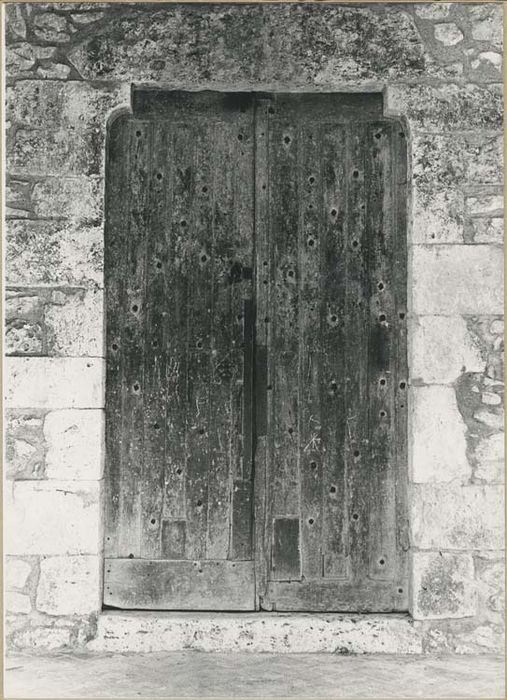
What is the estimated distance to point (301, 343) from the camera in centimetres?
408

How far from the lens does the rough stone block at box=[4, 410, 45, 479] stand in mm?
3861

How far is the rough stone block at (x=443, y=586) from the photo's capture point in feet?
12.5

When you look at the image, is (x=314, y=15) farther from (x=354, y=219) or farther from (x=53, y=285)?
(x=53, y=285)

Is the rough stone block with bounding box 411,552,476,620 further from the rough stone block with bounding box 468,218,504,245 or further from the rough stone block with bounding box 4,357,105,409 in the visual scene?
the rough stone block with bounding box 4,357,105,409

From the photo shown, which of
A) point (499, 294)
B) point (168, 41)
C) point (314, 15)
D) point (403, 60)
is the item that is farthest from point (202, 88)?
point (499, 294)

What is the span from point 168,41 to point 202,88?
27 cm

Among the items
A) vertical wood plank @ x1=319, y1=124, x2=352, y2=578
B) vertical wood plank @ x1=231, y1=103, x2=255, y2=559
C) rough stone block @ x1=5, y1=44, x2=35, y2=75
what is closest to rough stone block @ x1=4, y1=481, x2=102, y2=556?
vertical wood plank @ x1=231, y1=103, x2=255, y2=559

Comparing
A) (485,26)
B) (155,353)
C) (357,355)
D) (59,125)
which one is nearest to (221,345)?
(155,353)

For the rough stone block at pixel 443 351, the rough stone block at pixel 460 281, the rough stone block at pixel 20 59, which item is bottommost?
the rough stone block at pixel 443 351

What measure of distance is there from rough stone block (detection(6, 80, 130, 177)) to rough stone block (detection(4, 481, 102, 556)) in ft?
4.85

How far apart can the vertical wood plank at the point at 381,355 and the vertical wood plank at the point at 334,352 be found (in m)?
0.13

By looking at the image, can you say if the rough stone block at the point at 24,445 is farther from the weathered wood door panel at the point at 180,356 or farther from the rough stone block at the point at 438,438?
the rough stone block at the point at 438,438

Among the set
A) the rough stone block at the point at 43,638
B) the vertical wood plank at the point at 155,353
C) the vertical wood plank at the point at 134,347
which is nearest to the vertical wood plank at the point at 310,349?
the vertical wood plank at the point at 155,353

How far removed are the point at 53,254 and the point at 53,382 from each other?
600 mm
